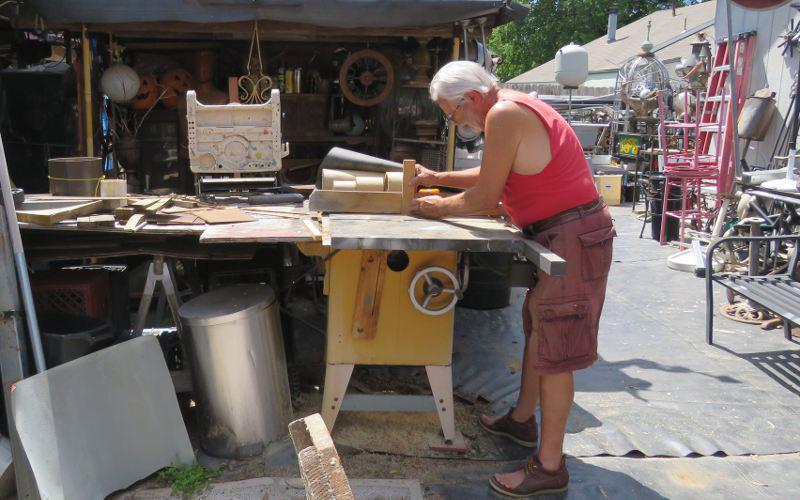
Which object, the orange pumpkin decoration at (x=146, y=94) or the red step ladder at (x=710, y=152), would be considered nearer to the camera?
the orange pumpkin decoration at (x=146, y=94)

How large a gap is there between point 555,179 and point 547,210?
0.42ft

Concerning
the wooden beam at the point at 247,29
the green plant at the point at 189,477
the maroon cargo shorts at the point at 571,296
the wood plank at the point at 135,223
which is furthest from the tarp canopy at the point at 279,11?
the green plant at the point at 189,477

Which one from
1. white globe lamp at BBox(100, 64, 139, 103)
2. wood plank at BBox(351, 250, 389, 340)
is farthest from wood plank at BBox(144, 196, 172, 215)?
white globe lamp at BBox(100, 64, 139, 103)

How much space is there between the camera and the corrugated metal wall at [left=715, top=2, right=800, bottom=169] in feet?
25.3

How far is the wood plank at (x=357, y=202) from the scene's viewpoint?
9.88ft

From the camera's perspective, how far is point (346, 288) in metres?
A: 2.93

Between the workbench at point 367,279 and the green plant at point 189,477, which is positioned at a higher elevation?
the workbench at point 367,279

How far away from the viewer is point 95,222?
109 inches

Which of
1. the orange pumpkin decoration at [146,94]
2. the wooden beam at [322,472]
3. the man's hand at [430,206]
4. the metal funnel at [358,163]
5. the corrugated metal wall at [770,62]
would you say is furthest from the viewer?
the corrugated metal wall at [770,62]

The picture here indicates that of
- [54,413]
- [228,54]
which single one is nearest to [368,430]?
[54,413]

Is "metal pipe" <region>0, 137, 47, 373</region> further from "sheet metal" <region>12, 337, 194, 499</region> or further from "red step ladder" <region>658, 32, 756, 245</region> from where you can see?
"red step ladder" <region>658, 32, 756, 245</region>

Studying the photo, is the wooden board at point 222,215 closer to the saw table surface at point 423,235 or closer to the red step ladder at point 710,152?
the saw table surface at point 423,235

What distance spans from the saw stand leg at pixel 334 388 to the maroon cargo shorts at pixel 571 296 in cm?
92

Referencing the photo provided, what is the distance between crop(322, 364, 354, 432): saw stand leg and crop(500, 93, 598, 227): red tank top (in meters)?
1.12
